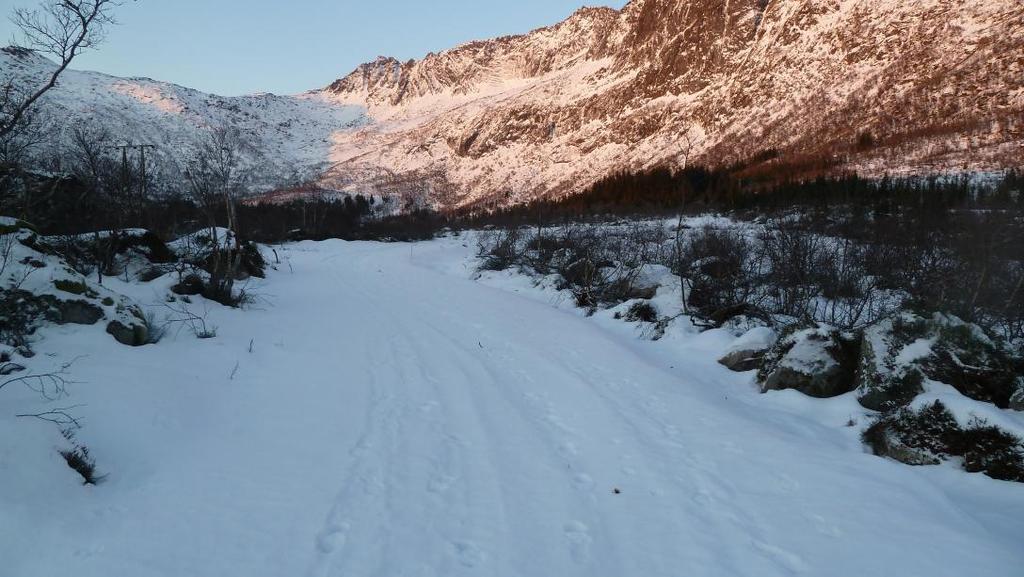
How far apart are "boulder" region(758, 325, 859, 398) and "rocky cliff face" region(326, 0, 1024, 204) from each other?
58.2 meters

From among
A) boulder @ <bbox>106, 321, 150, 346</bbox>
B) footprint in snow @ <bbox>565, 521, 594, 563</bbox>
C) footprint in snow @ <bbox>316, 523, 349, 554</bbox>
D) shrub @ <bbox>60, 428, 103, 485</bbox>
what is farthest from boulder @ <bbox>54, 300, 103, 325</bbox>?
footprint in snow @ <bbox>565, 521, 594, 563</bbox>

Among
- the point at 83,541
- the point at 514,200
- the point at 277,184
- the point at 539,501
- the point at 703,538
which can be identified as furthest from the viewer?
the point at 277,184

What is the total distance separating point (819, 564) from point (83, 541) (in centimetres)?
469

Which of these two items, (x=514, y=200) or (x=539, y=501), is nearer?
(x=539, y=501)

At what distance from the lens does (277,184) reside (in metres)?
165

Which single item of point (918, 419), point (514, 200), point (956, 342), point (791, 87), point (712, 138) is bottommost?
point (918, 419)

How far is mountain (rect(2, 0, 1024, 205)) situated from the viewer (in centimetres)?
6862

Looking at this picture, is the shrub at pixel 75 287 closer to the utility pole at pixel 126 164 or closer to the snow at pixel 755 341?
the utility pole at pixel 126 164

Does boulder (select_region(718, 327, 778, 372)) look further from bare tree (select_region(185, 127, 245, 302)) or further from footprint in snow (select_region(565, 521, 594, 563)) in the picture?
bare tree (select_region(185, 127, 245, 302))

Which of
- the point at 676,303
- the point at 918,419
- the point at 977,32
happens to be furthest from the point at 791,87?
the point at 918,419

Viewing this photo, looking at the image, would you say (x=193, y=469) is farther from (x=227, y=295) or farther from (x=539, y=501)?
(x=227, y=295)

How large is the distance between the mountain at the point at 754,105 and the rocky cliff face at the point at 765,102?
1.11 ft

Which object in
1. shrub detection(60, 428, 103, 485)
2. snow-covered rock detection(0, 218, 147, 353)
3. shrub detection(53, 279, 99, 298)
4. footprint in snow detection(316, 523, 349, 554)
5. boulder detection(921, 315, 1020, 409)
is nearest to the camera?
footprint in snow detection(316, 523, 349, 554)

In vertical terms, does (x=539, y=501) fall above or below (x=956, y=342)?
below
